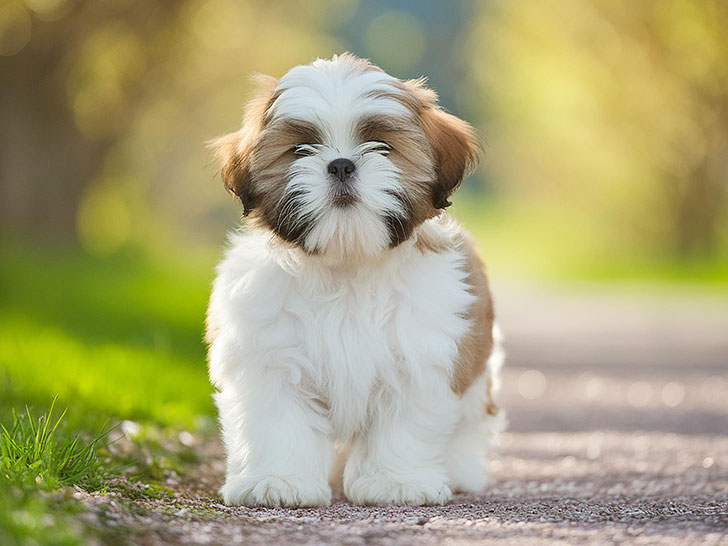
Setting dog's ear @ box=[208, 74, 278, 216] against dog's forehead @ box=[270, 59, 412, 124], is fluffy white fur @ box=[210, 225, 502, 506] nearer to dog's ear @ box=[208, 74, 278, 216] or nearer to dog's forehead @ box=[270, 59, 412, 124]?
dog's ear @ box=[208, 74, 278, 216]

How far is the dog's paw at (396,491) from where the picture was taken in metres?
4.11

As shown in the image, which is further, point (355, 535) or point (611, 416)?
point (611, 416)

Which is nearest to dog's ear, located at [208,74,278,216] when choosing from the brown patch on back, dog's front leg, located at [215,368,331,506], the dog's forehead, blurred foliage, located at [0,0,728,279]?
the dog's forehead

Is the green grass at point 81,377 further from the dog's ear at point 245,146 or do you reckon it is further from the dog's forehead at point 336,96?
the dog's forehead at point 336,96

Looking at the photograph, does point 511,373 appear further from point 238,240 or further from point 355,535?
point 355,535

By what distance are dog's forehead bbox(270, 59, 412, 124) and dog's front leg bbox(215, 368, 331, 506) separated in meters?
0.96

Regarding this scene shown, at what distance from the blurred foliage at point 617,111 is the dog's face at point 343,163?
14243 millimetres

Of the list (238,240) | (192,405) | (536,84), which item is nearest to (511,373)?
(192,405)

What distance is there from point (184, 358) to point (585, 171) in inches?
751

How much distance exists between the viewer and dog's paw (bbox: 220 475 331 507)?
3.97 m

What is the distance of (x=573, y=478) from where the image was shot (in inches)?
200

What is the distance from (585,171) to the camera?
85.7ft

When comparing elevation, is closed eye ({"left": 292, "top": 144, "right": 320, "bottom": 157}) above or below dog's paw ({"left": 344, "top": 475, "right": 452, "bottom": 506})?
above

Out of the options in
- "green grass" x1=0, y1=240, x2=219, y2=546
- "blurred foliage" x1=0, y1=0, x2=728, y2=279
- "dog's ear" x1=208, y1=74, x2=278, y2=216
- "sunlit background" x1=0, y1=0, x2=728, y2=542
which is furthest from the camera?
"blurred foliage" x1=0, y1=0, x2=728, y2=279
